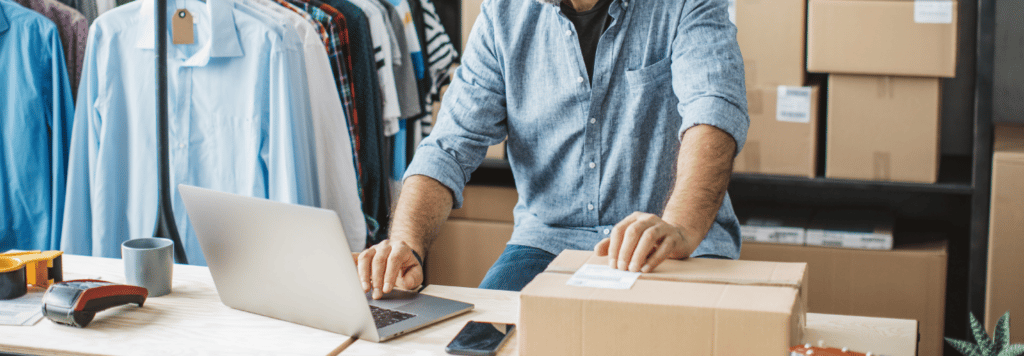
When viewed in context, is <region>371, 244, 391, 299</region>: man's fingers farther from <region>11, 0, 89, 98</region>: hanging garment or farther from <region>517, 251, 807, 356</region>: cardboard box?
<region>11, 0, 89, 98</region>: hanging garment

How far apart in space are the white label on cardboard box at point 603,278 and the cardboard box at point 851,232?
4.94ft

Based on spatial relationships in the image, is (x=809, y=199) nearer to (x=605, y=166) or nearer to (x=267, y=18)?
(x=605, y=166)

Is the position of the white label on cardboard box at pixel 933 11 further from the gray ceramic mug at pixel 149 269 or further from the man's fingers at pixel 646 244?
the gray ceramic mug at pixel 149 269

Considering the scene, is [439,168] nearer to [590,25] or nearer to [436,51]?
[590,25]

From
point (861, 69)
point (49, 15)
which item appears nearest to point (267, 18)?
point (49, 15)

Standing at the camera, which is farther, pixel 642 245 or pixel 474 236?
pixel 474 236

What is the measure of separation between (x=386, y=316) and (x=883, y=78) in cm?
159

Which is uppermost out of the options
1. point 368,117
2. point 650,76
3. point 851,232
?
point 650,76

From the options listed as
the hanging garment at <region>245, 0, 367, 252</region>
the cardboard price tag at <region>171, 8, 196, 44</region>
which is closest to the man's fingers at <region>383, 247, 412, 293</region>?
the cardboard price tag at <region>171, 8, 196, 44</region>

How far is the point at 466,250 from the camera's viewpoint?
8.54 ft

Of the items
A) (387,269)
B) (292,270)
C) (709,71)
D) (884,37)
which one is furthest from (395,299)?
(884,37)

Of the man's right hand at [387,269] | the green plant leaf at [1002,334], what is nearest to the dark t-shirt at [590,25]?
the man's right hand at [387,269]

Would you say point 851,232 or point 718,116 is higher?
point 718,116

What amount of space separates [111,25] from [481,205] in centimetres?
117
